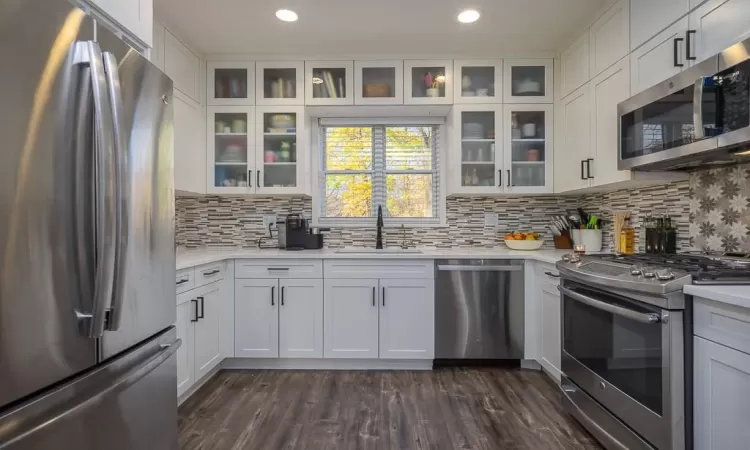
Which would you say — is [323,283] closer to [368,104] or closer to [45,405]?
[368,104]

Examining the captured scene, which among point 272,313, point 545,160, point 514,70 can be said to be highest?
point 514,70

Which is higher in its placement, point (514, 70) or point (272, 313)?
point (514, 70)

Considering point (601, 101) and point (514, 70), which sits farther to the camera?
point (514, 70)

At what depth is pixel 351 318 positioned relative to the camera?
298 centimetres

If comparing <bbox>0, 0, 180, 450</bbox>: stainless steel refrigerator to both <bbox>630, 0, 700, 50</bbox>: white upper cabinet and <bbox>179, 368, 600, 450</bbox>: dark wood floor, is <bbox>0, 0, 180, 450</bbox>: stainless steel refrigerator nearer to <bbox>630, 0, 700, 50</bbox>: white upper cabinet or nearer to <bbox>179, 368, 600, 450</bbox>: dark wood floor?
<bbox>179, 368, 600, 450</bbox>: dark wood floor

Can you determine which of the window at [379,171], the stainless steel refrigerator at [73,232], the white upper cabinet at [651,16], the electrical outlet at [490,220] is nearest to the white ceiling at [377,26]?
the white upper cabinet at [651,16]

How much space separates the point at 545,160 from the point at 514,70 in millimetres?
782

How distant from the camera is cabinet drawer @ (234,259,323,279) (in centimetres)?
299

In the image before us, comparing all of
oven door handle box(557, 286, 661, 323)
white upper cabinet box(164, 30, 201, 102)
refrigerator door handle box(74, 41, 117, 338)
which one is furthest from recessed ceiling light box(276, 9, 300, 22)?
oven door handle box(557, 286, 661, 323)

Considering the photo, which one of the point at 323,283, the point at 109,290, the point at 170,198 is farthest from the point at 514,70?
the point at 109,290

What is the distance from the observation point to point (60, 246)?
0.91 metres

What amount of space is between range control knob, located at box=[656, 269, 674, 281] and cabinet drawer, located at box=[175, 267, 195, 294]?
237cm

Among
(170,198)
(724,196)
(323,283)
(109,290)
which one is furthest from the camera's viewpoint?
(323,283)

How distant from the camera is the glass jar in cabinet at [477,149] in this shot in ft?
10.6
